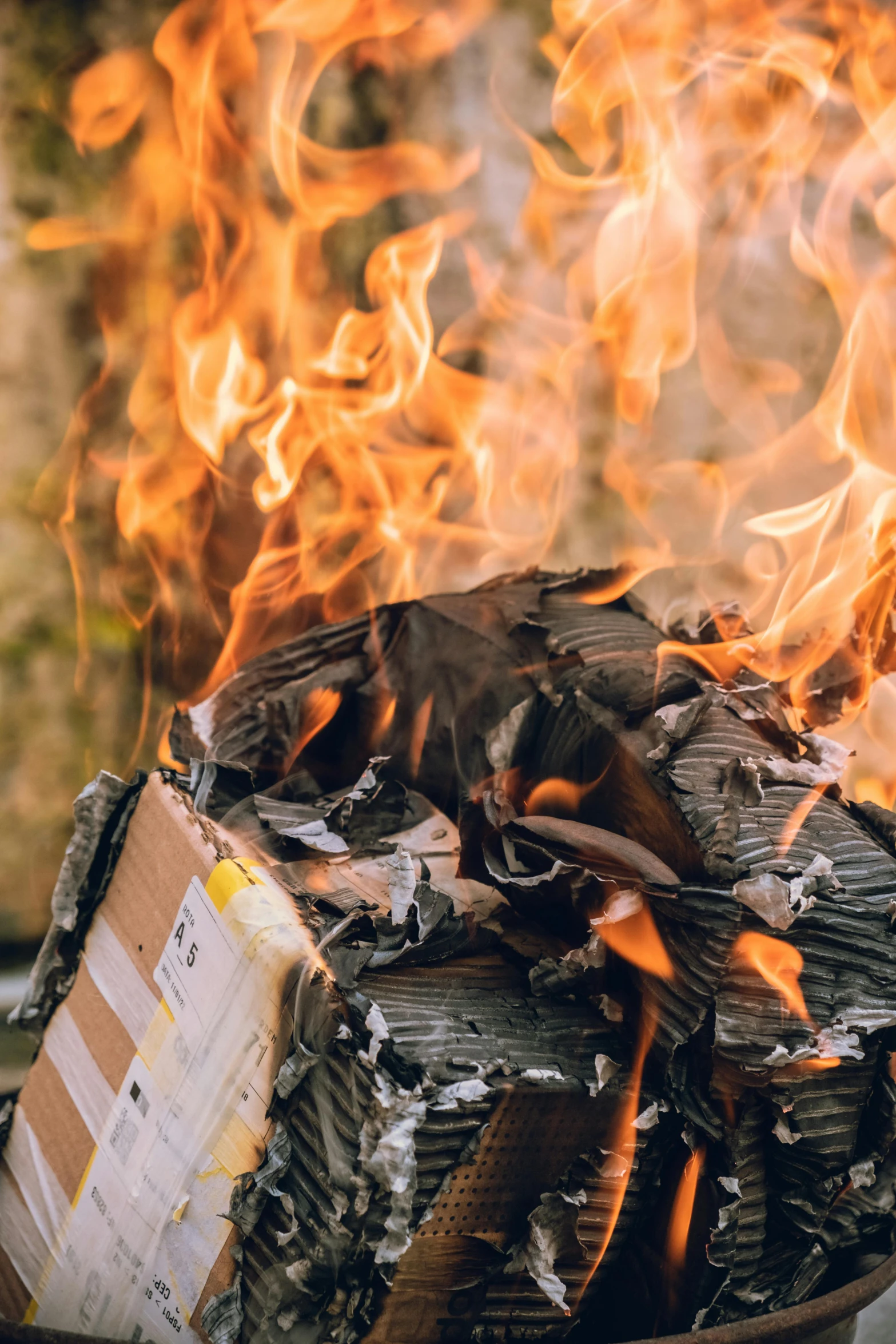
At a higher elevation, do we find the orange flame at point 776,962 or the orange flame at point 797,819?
the orange flame at point 797,819

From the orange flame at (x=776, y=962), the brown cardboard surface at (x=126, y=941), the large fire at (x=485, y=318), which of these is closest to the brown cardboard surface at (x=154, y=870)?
the brown cardboard surface at (x=126, y=941)

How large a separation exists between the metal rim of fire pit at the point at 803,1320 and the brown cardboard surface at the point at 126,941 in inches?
22.8

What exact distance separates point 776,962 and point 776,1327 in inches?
12.5

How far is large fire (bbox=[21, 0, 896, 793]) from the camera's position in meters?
1.95

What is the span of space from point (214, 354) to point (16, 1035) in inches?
52.4

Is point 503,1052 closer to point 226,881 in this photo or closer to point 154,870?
point 226,881

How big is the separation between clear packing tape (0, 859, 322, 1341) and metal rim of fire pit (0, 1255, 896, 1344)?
102 millimetres

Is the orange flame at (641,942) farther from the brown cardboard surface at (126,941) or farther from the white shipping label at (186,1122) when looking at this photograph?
the brown cardboard surface at (126,941)

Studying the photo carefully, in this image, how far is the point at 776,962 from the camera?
0.91m

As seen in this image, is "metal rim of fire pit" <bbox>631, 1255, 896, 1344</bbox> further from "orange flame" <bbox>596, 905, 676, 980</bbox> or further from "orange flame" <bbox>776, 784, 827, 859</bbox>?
"orange flame" <bbox>776, 784, 827, 859</bbox>

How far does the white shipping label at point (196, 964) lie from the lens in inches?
40.3

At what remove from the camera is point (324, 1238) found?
2.88 feet

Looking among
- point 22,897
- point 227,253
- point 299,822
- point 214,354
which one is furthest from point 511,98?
point 22,897

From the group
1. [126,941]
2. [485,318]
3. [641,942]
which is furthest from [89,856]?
[485,318]
